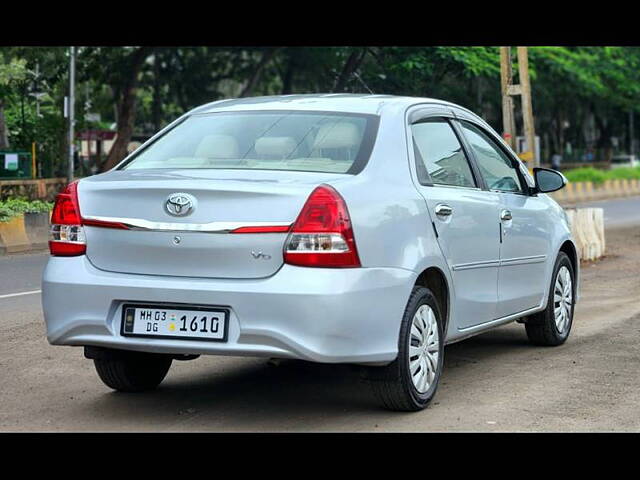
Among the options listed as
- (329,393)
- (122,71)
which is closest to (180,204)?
(329,393)

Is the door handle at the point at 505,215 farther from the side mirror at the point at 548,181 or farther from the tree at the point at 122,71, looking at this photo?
the tree at the point at 122,71

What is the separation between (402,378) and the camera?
6062mm

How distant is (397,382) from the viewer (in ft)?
19.9

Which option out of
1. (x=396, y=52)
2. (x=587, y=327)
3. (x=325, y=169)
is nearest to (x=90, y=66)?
(x=396, y=52)

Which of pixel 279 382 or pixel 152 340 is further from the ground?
pixel 152 340

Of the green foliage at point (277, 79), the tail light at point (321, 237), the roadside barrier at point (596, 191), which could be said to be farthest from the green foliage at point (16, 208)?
the roadside barrier at point (596, 191)

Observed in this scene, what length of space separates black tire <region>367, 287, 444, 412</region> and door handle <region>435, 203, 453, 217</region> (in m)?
0.48

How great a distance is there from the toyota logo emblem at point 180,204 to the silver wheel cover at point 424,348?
1297 mm

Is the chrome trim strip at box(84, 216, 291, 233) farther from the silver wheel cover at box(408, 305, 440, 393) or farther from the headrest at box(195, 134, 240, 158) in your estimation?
the silver wheel cover at box(408, 305, 440, 393)

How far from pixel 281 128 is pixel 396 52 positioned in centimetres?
3420

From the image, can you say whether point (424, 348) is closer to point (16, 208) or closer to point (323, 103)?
point (323, 103)

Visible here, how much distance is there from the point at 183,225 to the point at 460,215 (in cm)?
182
